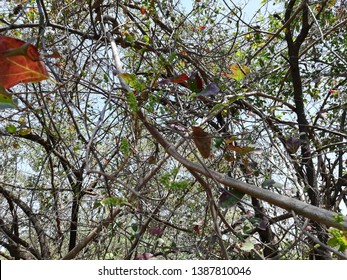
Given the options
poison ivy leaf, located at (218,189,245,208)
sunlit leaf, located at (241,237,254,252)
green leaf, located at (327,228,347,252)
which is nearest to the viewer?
green leaf, located at (327,228,347,252)

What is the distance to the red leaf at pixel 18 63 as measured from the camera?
904 millimetres

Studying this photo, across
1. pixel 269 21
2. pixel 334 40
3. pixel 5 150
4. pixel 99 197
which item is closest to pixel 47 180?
pixel 5 150

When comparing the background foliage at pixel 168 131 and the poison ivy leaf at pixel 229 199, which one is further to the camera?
the background foliage at pixel 168 131

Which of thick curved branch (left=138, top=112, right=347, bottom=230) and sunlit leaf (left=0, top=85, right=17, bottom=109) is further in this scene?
sunlit leaf (left=0, top=85, right=17, bottom=109)

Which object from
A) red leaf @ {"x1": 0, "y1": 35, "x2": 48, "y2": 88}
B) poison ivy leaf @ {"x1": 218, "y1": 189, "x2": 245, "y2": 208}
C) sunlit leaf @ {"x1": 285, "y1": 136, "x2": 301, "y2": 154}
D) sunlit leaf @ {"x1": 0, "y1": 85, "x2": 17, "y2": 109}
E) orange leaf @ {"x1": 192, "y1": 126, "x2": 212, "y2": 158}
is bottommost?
poison ivy leaf @ {"x1": 218, "y1": 189, "x2": 245, "y2": 208}

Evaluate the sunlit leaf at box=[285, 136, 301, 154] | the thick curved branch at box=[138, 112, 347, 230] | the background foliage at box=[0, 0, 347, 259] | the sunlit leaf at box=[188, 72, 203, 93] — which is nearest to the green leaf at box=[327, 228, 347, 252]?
the thick curved branch at box=[138, 112, 347, 230]

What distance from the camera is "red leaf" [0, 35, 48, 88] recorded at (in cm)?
90

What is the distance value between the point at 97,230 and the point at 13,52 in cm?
73

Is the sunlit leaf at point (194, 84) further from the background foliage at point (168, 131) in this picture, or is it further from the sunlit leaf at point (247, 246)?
the sunlit leaf at point (247, 246)

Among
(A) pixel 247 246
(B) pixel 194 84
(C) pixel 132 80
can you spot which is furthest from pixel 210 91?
(A) pixel 247 246

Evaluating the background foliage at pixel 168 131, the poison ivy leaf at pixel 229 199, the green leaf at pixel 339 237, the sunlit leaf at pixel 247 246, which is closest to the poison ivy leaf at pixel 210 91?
the background foliage at pixel 168 131

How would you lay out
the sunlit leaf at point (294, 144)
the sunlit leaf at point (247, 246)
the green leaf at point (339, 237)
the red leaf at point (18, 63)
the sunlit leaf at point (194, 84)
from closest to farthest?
1. the green leaf at point (339, 237)
2. the red leaf at point (18, 63)
3. the sunlit leaf at point (247, 246)
4. the sunlit leaf at point (194, 84)
5. the sunlit leaf at point (294, 144)

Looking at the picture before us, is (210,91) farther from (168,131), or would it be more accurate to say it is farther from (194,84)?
(168,131)

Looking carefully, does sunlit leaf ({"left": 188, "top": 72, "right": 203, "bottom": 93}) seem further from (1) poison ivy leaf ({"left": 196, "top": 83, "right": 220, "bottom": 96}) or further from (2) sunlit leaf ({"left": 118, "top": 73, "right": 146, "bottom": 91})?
(2) sunlit leaf ({"left": 118, "top": 73, "right": 146, "bottom": 91})
